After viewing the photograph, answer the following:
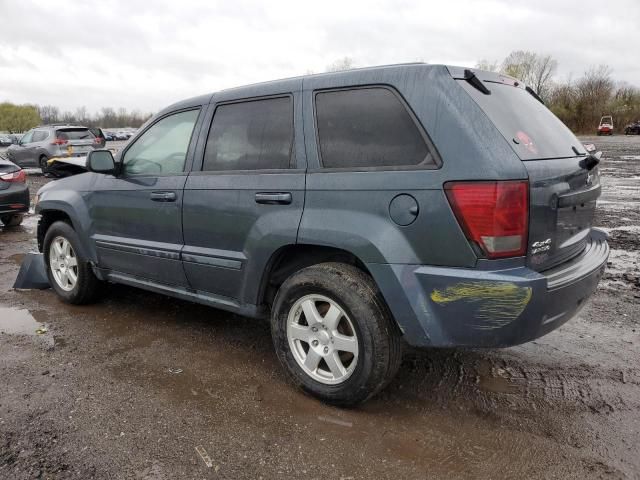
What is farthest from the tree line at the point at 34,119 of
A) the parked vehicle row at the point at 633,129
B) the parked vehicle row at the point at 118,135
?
the parked vehicle row at the point at 633,129

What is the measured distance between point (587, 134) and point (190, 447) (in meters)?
57.8

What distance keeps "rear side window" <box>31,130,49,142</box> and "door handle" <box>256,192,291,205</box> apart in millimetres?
18244

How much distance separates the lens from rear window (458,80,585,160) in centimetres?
260

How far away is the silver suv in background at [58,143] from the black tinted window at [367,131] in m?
16.8

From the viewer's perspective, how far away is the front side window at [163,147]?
3793 millimetres

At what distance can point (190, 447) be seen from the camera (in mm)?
2613

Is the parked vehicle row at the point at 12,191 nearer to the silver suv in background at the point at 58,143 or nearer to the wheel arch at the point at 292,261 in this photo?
the wheel arch at the point at 292,261

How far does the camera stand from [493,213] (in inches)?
94.0

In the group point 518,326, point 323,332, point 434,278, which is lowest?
point 323,332

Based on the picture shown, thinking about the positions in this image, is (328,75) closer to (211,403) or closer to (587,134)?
(211,403)

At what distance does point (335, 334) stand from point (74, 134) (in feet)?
59.8

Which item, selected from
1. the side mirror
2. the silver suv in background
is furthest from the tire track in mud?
the silver suv in background

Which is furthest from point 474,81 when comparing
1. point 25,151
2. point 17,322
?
point 25,151

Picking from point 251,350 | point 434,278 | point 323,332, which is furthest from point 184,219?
point 434,278
